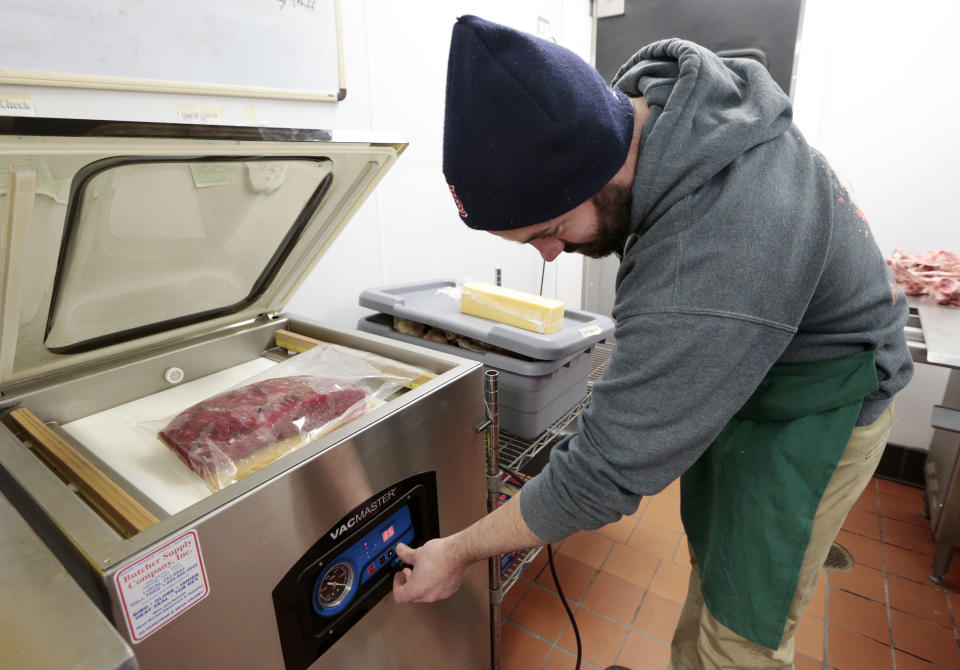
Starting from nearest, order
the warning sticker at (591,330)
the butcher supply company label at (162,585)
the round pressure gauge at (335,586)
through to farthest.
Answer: the butcher supply company label at (162,585) < the round pressure gauge at (335,586) < the warning sticker at (591,330)

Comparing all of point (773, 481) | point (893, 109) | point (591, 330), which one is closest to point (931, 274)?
point (893, 109)

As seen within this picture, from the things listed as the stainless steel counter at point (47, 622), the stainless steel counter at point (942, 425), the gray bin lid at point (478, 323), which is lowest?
the stainless steel counter at point (942, 425)

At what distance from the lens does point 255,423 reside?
79 cm

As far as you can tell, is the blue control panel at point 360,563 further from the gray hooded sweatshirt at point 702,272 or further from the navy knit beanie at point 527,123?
the navy knit beanie at point 527,123

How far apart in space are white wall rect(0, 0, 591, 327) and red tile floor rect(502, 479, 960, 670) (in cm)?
117

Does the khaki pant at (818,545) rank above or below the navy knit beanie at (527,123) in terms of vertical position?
Result: below

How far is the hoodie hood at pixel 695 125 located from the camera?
64cm

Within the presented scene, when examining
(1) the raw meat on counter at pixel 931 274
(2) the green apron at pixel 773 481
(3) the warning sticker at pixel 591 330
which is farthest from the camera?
(1) the raw meat on counter at pixel 931 274

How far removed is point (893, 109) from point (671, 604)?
2.20 m

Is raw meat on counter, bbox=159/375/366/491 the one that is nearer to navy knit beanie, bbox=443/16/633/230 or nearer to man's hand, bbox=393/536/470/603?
man's hand, bbox=393/536/470/603

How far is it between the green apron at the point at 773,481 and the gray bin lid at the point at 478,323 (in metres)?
0.41

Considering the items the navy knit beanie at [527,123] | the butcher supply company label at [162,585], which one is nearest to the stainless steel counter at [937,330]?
the navy knit beanie at [527,123]

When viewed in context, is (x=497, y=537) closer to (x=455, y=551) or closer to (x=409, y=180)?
(x=455, y=551)

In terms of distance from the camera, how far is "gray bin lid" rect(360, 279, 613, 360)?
121 cm
